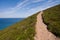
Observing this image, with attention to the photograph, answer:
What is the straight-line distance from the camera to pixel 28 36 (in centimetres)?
3941

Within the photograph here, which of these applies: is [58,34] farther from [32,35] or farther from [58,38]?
[32,35]

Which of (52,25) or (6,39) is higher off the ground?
(52,25)

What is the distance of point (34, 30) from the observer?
4231 centimetres

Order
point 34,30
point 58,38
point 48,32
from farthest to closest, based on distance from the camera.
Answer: point 34,30 < point 48,32 < point 58,38

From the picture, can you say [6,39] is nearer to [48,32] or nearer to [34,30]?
[34,30]

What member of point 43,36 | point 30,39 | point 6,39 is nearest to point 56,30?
point 43,36

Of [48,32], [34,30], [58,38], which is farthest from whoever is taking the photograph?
[34,30]

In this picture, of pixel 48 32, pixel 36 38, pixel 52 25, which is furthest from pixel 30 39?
pixel 52 25

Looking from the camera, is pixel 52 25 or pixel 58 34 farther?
pixel 52 25

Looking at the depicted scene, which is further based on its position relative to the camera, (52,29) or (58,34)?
(52,29)

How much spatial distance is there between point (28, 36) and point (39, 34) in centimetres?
255

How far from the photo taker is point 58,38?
35375mm

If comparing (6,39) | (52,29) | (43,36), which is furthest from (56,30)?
(6,39)

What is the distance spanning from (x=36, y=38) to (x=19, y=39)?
4.57 meters
